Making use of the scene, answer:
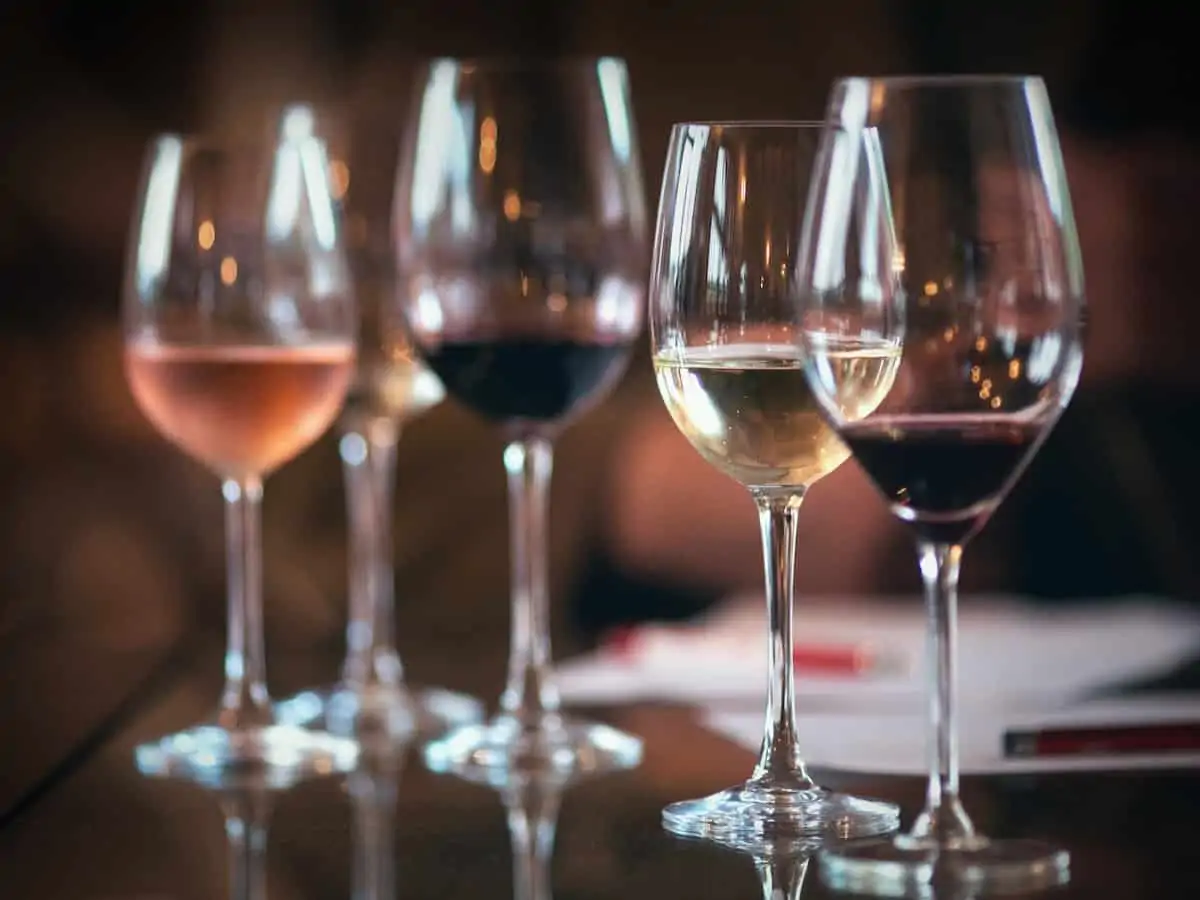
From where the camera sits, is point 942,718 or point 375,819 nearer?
point 942,718

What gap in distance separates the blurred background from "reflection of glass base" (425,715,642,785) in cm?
64

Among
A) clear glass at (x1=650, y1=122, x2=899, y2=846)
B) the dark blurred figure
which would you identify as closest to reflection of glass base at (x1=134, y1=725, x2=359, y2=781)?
clear glass at (x1=650, y1=122, x2=899, y2=846)

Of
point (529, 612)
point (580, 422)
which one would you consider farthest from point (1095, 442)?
point (529, 612)

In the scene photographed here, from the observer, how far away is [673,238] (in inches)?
32.0

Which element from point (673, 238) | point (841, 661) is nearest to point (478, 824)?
point (673, 238)

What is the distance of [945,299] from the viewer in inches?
26.5

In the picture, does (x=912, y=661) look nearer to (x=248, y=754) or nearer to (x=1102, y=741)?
(x=1102, y=741)

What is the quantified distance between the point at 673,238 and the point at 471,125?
0.21 m

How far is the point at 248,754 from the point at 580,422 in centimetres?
84

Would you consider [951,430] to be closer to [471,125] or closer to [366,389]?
[471,125]

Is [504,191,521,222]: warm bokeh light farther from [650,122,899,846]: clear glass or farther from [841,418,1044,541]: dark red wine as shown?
[841,418,1044,541]: dark red wine

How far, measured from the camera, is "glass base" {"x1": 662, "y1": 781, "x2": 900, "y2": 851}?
792 mm

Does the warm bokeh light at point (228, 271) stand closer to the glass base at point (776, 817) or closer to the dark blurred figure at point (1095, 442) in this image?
the glass base at point (776, 817)

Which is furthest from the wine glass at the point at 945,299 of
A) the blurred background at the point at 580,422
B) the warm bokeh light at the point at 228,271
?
the blurred background at the point at 580,422
